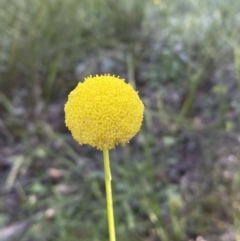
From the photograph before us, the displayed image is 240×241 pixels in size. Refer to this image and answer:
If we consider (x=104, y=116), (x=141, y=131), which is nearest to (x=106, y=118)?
(x=104, y=116)

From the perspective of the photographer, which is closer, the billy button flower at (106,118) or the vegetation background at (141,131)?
the billy button flower at (106,118)

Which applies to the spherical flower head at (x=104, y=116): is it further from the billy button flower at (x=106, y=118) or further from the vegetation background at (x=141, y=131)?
the vegetation background at (x=141, y=131)

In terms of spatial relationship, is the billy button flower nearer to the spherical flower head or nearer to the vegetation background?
the spherical flower head

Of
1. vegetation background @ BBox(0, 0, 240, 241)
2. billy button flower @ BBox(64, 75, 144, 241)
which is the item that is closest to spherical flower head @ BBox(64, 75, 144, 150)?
billy button flower @ BBox(64, 75, 144, 241)

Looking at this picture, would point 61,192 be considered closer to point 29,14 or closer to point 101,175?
point 101,175

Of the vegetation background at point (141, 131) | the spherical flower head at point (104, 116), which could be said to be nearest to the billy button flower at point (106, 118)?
the spherical flower head at point (104, 116)

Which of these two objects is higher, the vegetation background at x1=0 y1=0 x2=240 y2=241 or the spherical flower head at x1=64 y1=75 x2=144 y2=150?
the vegetation background at x1=0 y1=0 x2=240 y2=241

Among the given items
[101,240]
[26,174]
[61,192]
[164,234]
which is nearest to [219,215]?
[164,234]
